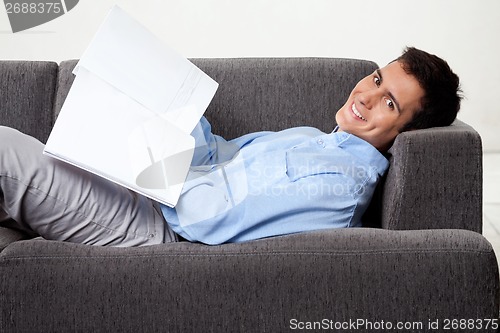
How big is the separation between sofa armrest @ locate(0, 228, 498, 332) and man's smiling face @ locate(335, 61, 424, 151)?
1.27 ft

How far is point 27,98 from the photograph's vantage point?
208 cm

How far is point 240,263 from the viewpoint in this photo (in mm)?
1438

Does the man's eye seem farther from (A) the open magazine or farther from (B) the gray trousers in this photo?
(B) the gray trousers

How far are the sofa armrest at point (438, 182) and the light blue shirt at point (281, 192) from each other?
0.11 metres

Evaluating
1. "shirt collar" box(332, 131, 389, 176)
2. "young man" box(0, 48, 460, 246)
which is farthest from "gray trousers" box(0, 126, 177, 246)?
"shirt collar" box(332, 131, 389, 176)

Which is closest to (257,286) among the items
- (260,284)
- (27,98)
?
(260,284)

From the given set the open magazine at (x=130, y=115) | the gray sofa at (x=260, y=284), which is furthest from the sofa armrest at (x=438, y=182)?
A: the open magazine at (x=130, y=115)

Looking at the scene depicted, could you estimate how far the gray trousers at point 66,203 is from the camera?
157 cm

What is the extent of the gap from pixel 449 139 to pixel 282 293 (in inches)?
A: 18.7

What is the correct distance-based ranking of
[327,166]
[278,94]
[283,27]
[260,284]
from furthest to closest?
[283,27]
[278,94]
[327,166]
[260,284]

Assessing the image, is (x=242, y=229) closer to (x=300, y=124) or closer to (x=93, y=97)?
(x=93, y=97)

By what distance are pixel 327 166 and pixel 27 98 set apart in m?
0.90

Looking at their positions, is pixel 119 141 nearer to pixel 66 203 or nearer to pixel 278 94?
pixel 66 203

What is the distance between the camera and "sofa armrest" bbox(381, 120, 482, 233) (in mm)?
1570
